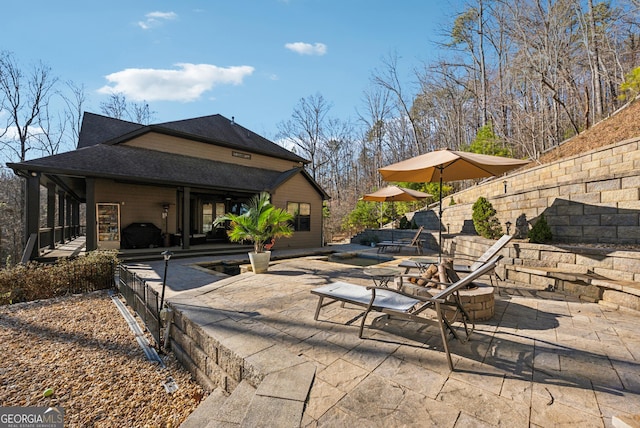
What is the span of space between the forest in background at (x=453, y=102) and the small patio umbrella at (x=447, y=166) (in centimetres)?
832

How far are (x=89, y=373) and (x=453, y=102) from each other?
23620 mm

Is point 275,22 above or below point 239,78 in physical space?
below

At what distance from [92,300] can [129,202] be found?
5612 millimetres

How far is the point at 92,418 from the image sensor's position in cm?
263

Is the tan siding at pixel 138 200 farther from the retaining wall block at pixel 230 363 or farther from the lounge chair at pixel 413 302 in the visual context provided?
the lounge chair at pixel 413 302

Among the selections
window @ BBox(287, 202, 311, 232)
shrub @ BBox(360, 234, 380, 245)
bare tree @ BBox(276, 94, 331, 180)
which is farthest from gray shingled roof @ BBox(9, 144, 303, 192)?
bare tree @ BBox(276, 94, 331, 180)

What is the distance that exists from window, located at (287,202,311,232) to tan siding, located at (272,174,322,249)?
0.18 meters

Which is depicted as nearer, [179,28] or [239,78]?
[179,28]

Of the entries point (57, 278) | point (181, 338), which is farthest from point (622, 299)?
point (57, 278)

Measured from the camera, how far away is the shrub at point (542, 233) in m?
5.44

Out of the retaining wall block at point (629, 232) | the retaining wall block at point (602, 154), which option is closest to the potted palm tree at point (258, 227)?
the retaining wall block at point (629, 232)

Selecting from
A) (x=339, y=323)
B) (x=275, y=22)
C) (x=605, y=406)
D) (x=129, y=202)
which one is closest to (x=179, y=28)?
(x=275, y=22)

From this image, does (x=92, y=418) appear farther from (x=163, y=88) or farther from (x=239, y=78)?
(x=163, y=88)

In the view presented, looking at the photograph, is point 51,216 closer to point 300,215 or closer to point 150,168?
point 150,168
